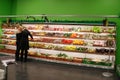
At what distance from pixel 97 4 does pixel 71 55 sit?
9.06 ft

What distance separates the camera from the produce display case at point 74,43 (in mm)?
8742

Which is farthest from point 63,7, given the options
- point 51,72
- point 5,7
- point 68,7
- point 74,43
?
point 5,7

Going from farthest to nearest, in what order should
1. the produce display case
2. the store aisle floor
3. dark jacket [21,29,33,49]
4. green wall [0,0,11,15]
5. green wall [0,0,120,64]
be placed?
green wall [0,0,11,15], dark jacket [21,29,33,49], green wall [0,0,120,64], the produce display case, the store aisle floor

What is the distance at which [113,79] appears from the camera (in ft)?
23.9

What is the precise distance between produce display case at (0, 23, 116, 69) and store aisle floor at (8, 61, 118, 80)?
456 mm

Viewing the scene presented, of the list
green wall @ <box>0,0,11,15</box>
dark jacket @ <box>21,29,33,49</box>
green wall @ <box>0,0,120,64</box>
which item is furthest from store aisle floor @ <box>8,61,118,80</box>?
green wall @ <box>0,0,11,15</box>

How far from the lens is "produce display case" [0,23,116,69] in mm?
8742

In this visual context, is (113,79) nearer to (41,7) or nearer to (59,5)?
(59,5)

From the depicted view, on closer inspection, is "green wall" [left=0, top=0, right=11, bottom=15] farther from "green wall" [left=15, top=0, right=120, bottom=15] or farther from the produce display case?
the produce display case

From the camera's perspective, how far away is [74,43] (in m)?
9.42

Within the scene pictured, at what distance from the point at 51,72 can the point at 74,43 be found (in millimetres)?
2085

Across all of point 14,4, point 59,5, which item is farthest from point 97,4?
point 14,4

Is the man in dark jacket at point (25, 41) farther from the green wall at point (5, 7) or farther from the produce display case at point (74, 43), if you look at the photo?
the green wall at point (5, 7)

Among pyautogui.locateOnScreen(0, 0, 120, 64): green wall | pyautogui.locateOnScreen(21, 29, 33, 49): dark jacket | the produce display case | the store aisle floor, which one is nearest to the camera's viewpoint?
the store aisle floor
